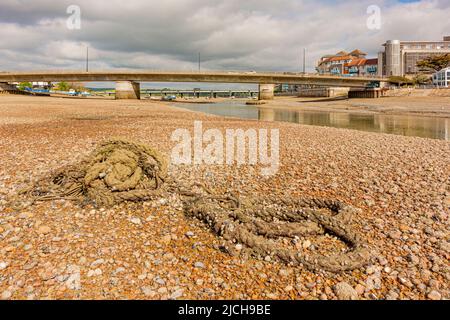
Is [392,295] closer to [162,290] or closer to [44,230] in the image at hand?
[162,290]

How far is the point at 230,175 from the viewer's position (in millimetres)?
8539

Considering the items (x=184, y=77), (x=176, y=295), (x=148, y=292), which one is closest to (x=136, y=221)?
(x=148, y=292)

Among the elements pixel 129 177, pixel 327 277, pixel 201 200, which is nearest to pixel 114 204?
pixel 129 177

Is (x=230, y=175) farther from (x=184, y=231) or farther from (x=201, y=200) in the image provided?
(x=184, y=231)

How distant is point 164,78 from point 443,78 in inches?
3174

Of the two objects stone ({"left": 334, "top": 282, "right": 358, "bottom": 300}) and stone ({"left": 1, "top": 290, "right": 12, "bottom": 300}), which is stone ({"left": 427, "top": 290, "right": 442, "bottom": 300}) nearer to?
stone ({"left": 334, "top": 282, "right": 358, "bottom": 300})

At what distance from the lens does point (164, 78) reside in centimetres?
8156

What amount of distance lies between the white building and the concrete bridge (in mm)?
14740

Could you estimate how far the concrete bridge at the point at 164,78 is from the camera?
77688 millimetres

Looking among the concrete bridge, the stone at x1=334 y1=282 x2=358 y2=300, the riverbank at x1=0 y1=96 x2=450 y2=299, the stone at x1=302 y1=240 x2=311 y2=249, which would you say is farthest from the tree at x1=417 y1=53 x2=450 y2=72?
the stone at x1=334 y1=282 x2=358 y2=300

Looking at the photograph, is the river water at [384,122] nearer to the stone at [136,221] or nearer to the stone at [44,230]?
the stone at [136,221]

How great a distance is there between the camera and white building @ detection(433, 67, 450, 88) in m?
79.9
